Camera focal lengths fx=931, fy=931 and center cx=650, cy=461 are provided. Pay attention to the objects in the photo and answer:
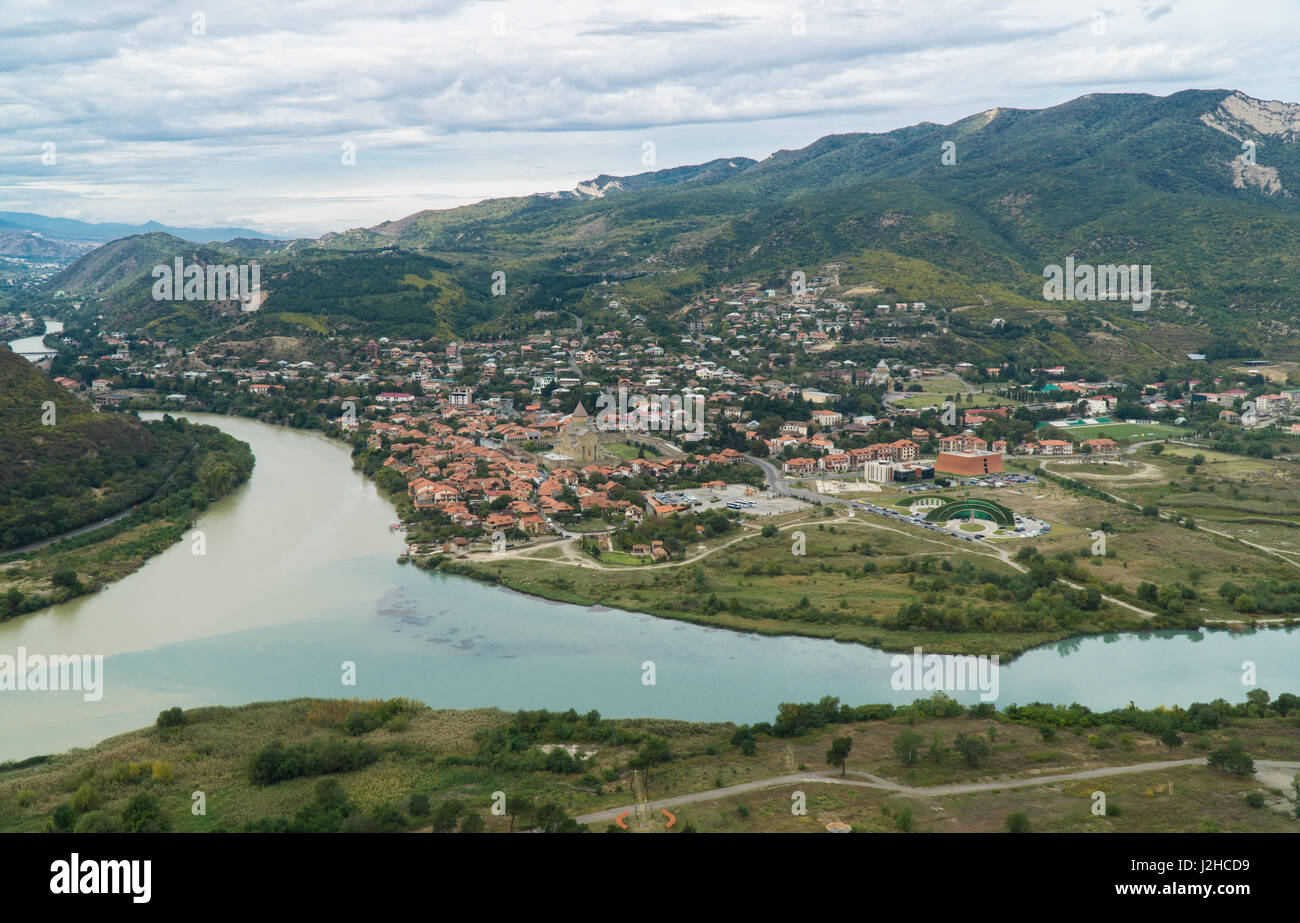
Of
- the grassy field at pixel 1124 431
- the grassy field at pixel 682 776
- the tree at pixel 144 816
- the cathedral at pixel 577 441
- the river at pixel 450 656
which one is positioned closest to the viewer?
the tree at pixel 144 816

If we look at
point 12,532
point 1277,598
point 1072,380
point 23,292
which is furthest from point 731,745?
point 23,292

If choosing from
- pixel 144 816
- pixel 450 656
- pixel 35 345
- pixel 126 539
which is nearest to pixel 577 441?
pixel 126 539

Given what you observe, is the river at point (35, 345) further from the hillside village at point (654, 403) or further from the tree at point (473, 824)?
the tree at point (473, 824)

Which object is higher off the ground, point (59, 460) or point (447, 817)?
point (59, 460)

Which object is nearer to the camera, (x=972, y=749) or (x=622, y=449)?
(x=972, y=749)

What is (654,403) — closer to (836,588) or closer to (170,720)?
(836,588)

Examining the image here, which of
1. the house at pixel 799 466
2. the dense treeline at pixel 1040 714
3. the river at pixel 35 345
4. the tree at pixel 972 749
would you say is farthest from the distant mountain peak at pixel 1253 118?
the river at pixel 35 345

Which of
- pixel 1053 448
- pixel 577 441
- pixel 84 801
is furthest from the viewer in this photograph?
pixel 1053 448
